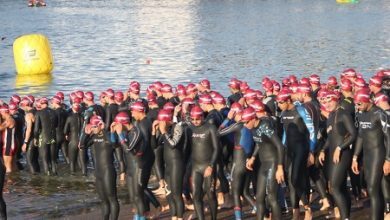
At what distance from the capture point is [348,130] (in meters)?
13.1

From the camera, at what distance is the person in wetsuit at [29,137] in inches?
762

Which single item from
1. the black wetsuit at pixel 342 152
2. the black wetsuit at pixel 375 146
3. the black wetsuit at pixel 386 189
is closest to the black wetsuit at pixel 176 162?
the black wetsuit at pixel 342 152

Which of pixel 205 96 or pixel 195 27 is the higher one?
pixel 205 96

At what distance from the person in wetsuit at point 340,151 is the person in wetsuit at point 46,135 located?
8437mm

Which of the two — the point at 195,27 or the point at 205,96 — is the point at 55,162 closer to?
the point at 205,96

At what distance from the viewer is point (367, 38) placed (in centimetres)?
7269

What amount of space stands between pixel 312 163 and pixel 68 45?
5941cm

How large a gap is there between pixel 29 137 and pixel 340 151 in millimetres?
9266

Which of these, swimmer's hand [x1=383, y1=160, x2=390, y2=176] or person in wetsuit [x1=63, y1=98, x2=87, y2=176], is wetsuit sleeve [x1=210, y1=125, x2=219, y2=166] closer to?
swimmer's hand [x1=383, y1=160, x2=390, y2=176]

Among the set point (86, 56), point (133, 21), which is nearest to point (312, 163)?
point (86, 56)

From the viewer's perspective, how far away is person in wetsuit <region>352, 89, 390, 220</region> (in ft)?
41.1

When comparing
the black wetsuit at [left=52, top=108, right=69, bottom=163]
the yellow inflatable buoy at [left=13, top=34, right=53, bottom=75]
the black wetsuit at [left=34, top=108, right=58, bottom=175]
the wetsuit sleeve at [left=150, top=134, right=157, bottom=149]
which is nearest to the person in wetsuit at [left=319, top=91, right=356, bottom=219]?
the wetsuit sleeve at [left=150, top=134, right=157, bottom=149]

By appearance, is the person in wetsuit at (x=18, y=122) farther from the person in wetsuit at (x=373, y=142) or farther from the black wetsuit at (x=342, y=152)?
the person in wetsuit at (x=373, y=142)

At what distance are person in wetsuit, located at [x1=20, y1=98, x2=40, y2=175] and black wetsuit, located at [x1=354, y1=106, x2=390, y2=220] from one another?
9.46m
